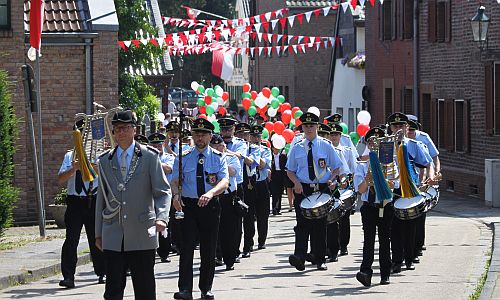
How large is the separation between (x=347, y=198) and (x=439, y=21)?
759 inches

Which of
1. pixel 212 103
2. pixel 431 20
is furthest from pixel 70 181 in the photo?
pixel 212 103

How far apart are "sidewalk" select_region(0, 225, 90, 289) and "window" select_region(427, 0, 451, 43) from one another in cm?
1564

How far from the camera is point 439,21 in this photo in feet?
120

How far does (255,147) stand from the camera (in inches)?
832

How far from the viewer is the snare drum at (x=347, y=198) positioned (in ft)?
59.2

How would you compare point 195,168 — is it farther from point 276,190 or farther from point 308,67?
point 308,67

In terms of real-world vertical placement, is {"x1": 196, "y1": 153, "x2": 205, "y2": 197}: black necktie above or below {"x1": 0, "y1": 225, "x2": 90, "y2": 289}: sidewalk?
above

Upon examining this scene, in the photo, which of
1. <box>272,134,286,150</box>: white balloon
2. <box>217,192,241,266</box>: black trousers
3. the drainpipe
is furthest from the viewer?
the drainpipe

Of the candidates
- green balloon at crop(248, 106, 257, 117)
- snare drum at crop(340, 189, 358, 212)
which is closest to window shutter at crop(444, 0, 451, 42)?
green balloon at crop(248, 106, 257, 117)

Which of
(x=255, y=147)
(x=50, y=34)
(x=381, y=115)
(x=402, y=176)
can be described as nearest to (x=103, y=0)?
(x=50, y=34)

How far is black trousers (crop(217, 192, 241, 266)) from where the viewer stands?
1695cm

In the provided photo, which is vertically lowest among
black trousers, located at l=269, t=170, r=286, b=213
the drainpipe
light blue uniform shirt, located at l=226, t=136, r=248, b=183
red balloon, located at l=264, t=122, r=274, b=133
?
black trousers, located at l=269, t=170, r=286, b=213

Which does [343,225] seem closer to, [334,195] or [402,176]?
[334,195]

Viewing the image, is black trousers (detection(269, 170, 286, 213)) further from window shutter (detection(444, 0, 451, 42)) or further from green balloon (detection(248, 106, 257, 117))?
green balloon (detection(248, 106, 257, 117))
